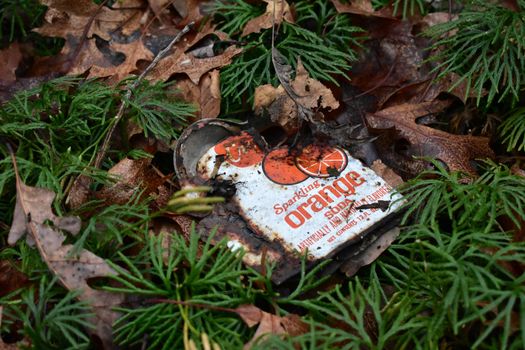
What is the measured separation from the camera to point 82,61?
10.0ft

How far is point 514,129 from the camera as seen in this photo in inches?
102

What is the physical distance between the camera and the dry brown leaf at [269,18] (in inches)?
116

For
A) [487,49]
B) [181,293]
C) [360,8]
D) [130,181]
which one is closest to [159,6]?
[360,8]

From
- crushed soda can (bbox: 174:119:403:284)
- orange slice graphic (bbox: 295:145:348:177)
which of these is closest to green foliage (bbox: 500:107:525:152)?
crushed soda can (bbox: 174:119:403:284)

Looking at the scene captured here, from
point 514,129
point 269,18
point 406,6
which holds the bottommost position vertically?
point 514,129

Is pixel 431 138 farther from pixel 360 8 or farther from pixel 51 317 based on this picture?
pixel 51 317

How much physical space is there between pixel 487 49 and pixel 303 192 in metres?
1.14

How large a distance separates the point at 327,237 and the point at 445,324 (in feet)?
1.82

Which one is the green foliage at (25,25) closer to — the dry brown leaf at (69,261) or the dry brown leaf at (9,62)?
the dry brown leaf at (9,62)

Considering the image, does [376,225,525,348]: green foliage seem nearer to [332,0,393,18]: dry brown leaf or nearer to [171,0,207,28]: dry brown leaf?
[332,0,393,18]: dry brown leaf

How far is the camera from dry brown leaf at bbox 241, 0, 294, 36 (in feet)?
9.68

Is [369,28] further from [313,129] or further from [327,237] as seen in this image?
[327,237]

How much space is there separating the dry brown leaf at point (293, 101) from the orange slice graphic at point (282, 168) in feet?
0.56

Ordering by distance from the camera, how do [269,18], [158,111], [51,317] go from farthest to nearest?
1. [269,18]
2. [158,111]
3. [51,317]
